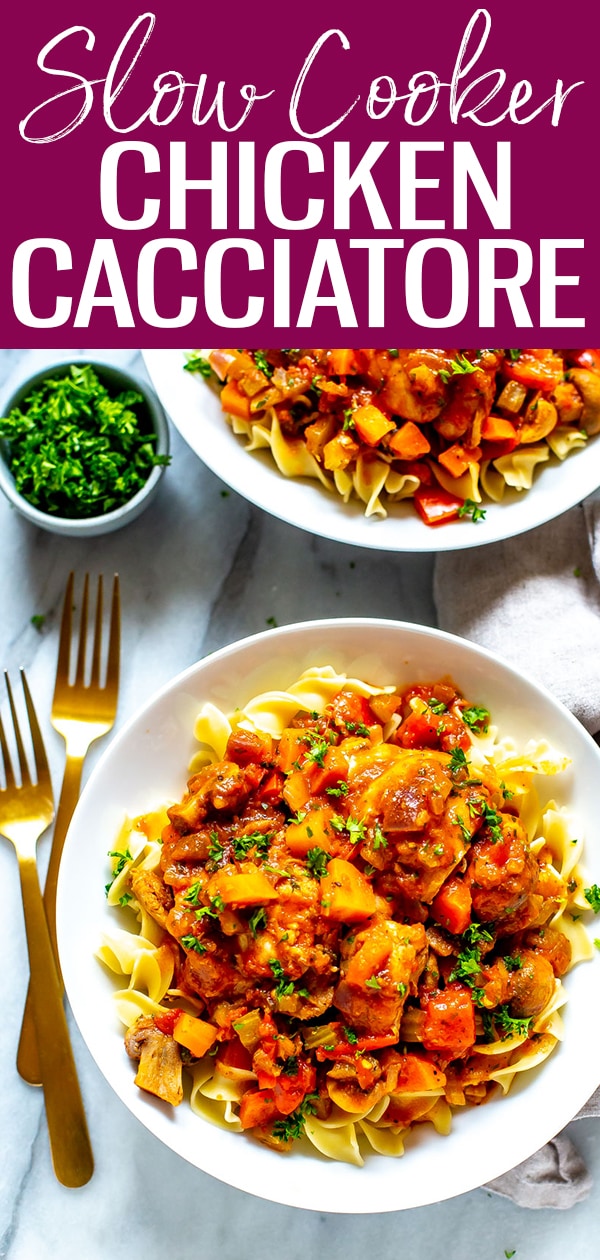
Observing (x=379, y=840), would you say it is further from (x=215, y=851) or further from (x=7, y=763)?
(x=7, y=763)

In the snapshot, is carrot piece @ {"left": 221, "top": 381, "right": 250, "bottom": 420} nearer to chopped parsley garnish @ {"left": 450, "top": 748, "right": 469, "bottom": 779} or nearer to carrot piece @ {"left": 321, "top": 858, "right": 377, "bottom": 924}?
chopped parsley garnish @ {"left": 450, "top": 748, "right": 469, "bottom": 779}

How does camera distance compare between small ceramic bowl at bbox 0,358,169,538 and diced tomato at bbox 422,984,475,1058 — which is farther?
small ceramic bowl at bbox 0,358,169,538

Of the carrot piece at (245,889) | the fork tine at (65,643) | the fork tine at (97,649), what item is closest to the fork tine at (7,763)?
the fork tine at (65,643)

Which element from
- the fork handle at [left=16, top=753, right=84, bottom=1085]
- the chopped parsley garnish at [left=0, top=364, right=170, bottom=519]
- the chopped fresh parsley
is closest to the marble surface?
the fork handle at [left=16, top=753, right=84, bottom=1085]

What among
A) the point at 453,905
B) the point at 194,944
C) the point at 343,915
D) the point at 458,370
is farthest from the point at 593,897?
the point at 458,370

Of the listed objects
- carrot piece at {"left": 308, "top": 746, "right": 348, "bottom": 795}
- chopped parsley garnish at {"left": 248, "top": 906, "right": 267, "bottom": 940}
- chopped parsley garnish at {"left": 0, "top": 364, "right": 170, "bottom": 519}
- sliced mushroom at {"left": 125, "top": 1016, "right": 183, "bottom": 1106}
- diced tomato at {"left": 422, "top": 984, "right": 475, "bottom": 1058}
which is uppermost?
chopped parsley garnish at {"left": 0, "top": 364, "right": 170, "bottom": 519}

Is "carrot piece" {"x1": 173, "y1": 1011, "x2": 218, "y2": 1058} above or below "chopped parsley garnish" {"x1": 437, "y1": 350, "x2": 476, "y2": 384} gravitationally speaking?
below
